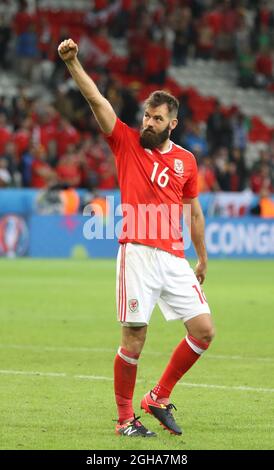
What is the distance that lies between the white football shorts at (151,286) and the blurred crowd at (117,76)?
17.8m

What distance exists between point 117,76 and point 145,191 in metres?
25.7

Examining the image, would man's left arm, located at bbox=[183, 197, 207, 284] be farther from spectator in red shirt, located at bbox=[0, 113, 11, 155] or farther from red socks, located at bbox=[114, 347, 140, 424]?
spectator in red shirt, located at bbox=[0, 113, 11, 155]

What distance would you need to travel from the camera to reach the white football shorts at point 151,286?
25.1 ft

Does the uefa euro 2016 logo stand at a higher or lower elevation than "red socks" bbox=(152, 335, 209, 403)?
lower

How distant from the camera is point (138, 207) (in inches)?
305

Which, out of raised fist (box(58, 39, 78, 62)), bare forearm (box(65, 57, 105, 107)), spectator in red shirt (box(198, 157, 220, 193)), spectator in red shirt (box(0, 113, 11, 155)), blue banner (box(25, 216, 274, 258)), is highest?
raised fist (box(58, 39, 78, 62))

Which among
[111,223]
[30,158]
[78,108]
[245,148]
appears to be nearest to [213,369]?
[111,223]

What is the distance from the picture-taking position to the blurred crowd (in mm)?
26969

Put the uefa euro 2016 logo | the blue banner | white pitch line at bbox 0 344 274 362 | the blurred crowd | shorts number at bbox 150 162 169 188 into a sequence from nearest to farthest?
shorts number at bbox 150 162 169 188 → white pitch line at bbox 0 344 274 362 → the uefa euro 2016 logo → the blue banner → the blurred crowd

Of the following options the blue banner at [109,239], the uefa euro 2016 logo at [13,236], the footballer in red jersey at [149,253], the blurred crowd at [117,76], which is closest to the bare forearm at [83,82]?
the footballer in red jersey at [149,253]

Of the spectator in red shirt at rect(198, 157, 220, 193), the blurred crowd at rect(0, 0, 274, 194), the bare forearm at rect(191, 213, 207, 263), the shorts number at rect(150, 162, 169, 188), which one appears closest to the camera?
the shorts number at rect(150, 162, 169, 188)

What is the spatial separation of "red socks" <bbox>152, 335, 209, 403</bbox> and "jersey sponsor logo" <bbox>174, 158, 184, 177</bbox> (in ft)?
3.51

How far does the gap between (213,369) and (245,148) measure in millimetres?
23170

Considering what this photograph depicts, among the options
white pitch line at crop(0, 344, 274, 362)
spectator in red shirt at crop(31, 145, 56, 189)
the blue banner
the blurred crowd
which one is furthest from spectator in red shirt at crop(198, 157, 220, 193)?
white pitch line at crop(0, 344, 274, 362)
